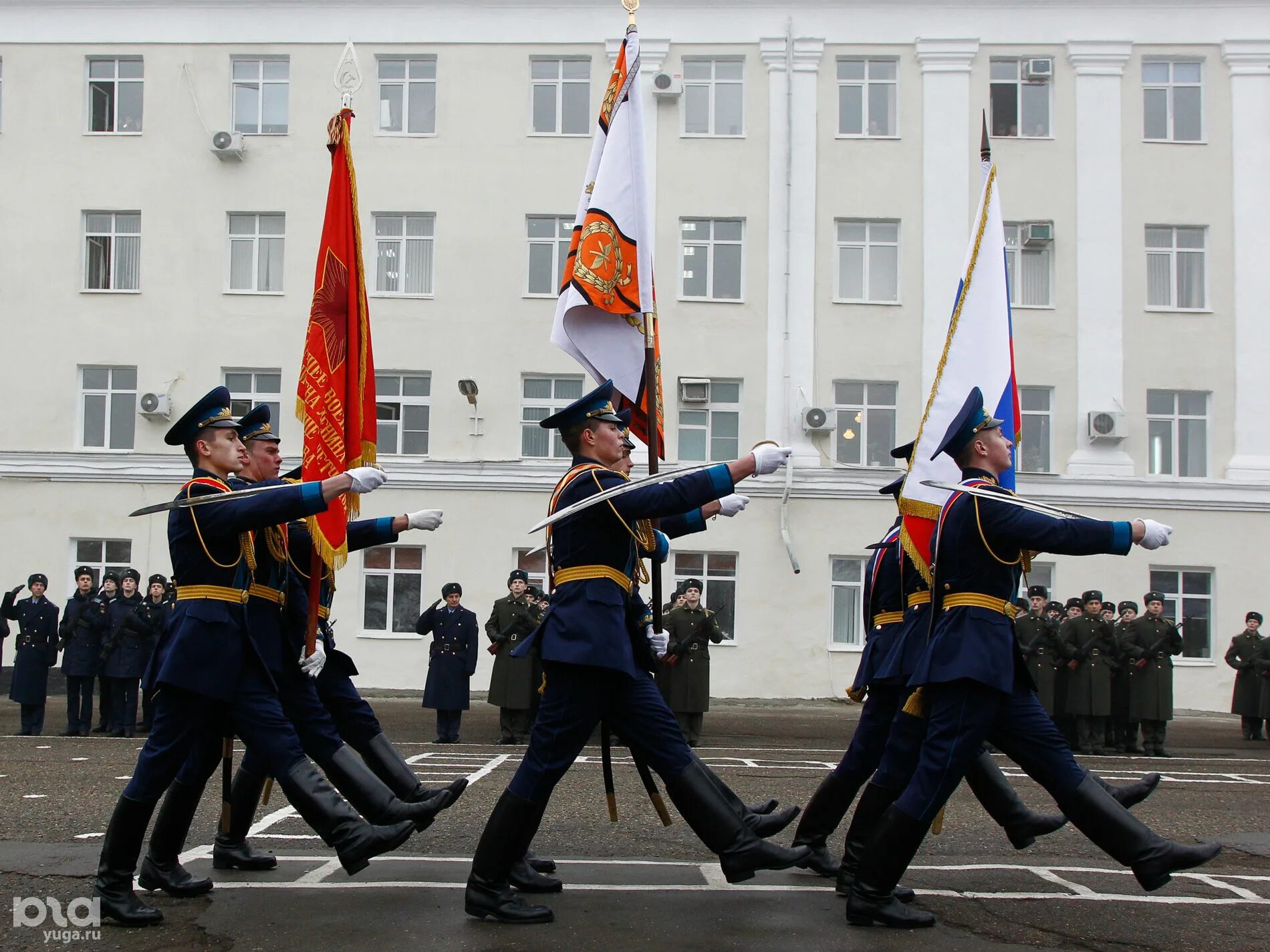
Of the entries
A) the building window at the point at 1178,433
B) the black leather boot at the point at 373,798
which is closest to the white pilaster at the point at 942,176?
the building window at the point at 1178,433

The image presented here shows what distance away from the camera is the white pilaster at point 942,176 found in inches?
912

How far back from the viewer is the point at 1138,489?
22672 millimetres

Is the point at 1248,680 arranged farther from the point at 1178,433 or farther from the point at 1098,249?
the point at 1098,249

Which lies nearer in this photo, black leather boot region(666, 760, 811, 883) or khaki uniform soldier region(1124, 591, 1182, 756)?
black leather boot region(666, 760, 811, 883)

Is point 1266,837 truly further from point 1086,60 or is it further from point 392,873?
Result: point 1086,60

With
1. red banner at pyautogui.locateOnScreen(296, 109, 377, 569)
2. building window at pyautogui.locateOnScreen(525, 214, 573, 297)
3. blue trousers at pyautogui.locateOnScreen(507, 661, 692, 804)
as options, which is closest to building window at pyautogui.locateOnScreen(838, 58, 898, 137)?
building window at pyautogui.locateOnScreen(525, 214, 573, 297)

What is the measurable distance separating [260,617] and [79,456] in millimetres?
19575

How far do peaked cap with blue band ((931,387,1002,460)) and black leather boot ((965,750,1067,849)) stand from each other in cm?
139

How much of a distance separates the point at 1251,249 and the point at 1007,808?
19.9 m

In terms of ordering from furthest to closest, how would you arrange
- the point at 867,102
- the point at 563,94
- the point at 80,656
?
the point at 563,94 < the point at 867,102 < the point at 80,656

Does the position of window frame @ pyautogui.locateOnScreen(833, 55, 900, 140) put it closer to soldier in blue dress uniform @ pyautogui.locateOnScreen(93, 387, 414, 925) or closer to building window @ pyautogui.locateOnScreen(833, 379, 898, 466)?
building window @ pyautogui.locateOnScreen(833, 379, 898, 466)

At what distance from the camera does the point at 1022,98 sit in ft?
77.4

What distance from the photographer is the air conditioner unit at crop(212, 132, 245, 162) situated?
23328 millimetres

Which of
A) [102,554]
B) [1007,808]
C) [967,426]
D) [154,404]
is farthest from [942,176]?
[1007,808]
